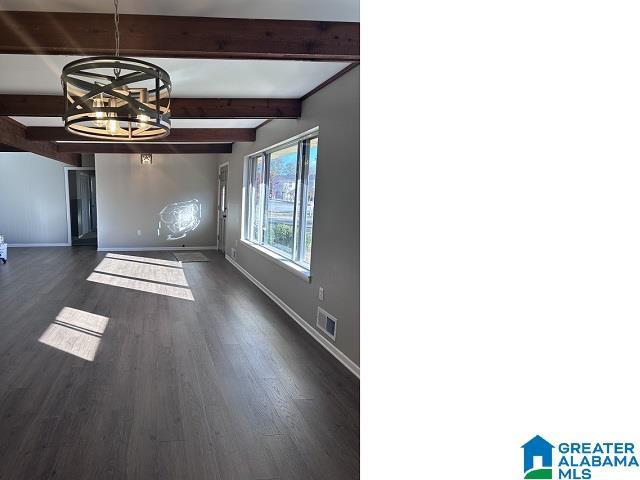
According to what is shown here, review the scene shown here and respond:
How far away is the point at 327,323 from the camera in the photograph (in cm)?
429

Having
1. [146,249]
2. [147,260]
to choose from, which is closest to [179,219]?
[146,249]

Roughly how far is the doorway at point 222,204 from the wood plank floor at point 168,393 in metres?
4.72

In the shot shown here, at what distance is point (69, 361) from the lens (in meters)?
3.81

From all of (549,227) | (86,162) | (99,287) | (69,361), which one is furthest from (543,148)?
(86,162)

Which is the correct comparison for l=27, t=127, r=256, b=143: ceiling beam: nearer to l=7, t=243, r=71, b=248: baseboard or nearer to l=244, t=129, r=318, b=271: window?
l=244, t=129, r=318, b=271: window

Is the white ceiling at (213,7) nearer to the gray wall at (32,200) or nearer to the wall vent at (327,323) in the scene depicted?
the wall vent at (327,323)

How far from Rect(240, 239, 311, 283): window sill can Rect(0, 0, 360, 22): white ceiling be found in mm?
2635

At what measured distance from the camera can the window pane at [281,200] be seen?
19.8ft

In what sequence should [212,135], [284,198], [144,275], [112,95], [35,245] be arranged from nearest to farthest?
1. [112,95]
2. [284,198]
3. [212,135]
4. [144,275]
5. [35,245]

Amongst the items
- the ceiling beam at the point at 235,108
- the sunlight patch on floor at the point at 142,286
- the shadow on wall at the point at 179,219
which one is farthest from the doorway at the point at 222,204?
the ceiling beam at the point at 235,108

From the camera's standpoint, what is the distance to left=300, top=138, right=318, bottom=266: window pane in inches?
203

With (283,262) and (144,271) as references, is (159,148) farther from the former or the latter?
(283,262)

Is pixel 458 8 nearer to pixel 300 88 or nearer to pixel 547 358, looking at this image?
pixel 547 358
